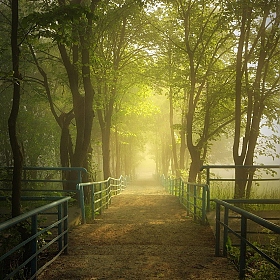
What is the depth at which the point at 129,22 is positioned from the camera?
1997 cm

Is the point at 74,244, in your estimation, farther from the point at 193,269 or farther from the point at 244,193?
the point at 244,193

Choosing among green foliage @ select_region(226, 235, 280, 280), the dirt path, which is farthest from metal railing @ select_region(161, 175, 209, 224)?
green foliage @ select_region(226, 235, 280, 280)

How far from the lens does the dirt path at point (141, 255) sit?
4934 millimetres

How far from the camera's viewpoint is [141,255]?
5.89 m

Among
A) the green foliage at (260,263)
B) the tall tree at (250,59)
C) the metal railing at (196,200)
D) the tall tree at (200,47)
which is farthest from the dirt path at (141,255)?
the tall tree at (200,47)

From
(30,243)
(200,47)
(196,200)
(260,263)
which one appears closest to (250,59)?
(200,47)

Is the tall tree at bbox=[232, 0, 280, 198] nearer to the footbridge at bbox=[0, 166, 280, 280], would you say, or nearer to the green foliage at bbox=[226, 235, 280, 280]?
the footbridge at bbox=[0, 166, 280, 280]

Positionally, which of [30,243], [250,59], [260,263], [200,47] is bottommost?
[260,263]

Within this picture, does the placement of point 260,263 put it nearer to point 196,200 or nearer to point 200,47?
point 196,200

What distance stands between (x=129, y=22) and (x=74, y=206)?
13294mm

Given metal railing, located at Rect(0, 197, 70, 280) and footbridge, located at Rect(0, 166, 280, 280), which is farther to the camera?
footbridge, located at Rect(0, 166, 280, 280)

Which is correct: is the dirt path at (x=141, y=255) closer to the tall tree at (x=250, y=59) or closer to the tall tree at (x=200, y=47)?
the tall tree at (x=250, y=59)

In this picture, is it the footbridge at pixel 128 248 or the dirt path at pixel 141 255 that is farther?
the dirt path at pixel 141 255

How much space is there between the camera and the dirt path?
4934 millimetres
